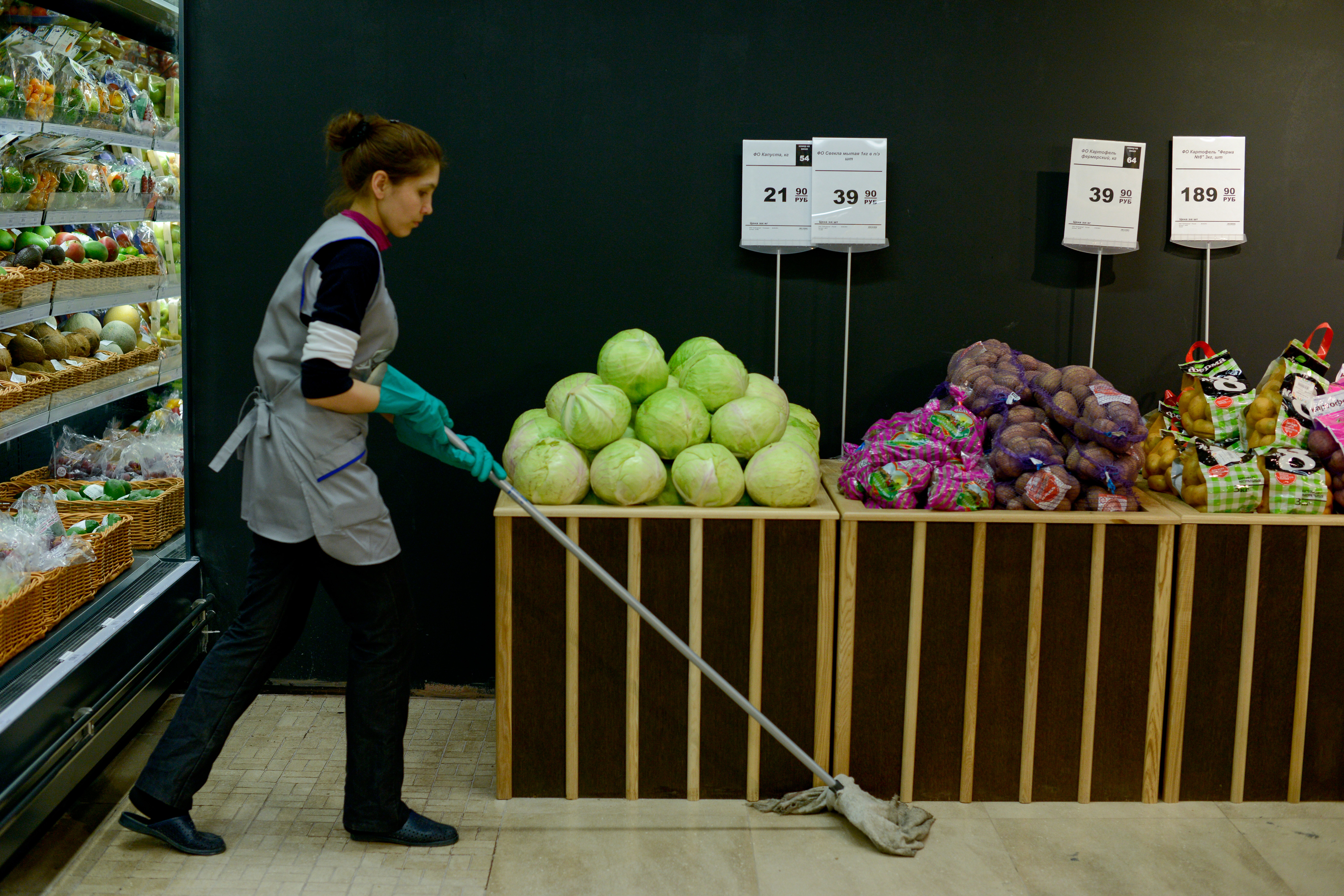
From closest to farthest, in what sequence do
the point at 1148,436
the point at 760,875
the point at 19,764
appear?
the point at 19,764, the point at 760,875, the point at 1148,436

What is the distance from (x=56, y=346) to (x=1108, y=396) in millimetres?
3098

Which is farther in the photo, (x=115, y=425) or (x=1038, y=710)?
(x=115, y=425)

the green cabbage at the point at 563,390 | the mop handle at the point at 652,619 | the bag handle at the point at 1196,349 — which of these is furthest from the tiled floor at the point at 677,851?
the bag handle at the point at 1196,349

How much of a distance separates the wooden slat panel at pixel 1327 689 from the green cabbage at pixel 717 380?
166 cm

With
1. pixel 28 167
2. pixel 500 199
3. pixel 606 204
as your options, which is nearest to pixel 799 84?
pixel 606 204

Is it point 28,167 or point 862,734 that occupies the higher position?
point 28,167

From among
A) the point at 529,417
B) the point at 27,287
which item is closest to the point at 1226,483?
the point at 529,417

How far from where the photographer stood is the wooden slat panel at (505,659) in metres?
3.07

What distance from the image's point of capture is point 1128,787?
321cm

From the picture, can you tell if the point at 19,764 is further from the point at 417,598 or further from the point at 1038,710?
the point at 1038,710

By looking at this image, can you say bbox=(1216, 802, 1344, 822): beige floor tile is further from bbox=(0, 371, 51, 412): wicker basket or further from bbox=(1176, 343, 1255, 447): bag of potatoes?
bbox=(0, 371, 51, 412): wicker basket

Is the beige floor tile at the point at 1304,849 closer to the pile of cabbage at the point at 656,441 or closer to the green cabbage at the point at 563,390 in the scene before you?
the pile of cabbage at the point at 656,441

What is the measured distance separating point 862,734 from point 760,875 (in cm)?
55

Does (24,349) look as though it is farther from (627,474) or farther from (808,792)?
(808,792)
